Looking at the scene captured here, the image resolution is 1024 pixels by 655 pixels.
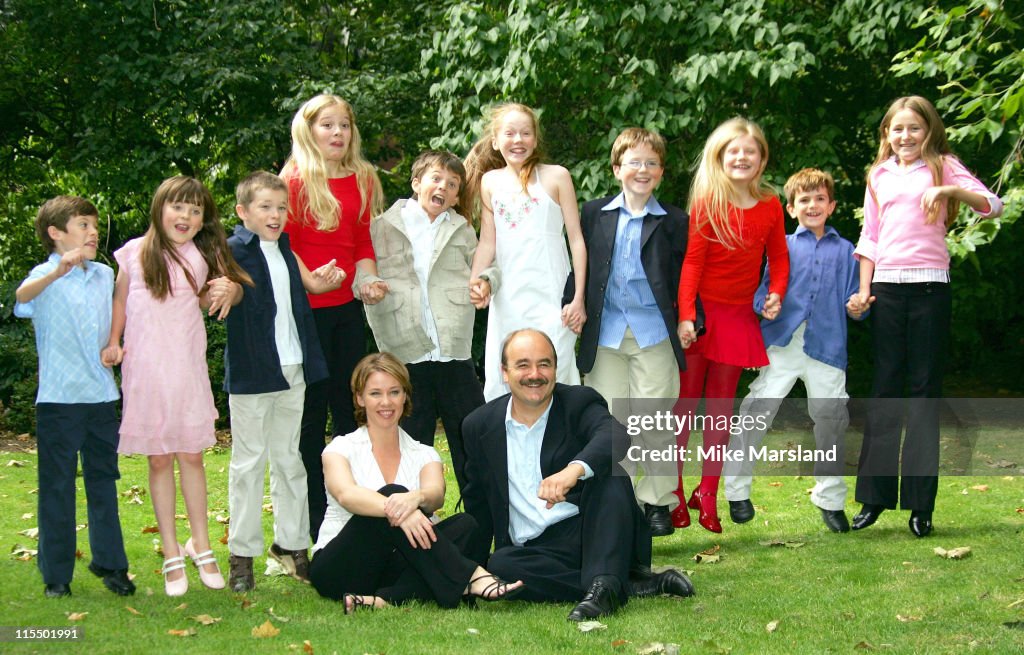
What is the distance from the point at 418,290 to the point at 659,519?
5.98ft

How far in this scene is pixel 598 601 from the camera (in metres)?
4.90

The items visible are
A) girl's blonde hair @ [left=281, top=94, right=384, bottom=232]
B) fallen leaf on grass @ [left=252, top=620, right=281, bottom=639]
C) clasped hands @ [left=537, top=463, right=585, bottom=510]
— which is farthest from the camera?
girl's blonde hair @ [left=281, top=94, right=384, bottom=232]

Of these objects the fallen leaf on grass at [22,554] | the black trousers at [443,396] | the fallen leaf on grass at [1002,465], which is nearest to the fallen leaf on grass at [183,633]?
the black trousers at [443,396]

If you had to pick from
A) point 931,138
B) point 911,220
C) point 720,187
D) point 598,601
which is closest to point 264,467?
point 598,601

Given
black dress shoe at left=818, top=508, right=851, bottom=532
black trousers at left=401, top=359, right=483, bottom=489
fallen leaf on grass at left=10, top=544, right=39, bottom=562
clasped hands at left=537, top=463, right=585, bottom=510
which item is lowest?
Result: fallen leaf on grass at left=10, top=544, right=39, bottom=562

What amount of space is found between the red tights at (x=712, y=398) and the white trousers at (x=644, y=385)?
23 centimetres

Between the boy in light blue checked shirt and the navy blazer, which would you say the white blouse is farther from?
the boy in light blue checked shirt

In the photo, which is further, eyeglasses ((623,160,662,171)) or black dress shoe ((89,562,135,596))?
eyeglasses ((623,160,662,171))

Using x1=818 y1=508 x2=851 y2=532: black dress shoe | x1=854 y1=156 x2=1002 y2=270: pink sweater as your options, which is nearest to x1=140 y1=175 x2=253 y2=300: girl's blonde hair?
x1=854 y1=156 x2=1002 y2=270: pink sweater

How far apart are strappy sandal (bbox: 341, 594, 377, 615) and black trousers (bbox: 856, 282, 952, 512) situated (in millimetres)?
2964

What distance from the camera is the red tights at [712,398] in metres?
6.60

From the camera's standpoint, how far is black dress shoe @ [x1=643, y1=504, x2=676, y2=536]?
20.7 feet

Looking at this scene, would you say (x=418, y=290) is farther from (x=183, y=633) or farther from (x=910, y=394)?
(x=910, y=394)

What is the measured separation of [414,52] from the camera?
14406mm
